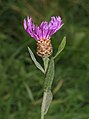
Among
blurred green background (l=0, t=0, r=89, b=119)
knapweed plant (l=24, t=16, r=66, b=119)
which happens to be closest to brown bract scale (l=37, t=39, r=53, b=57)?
knapweed plant (l=24, t=16, r=66, b=119)

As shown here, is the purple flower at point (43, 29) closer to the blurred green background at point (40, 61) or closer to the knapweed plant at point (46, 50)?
the knapweed plant at point (46, 50)

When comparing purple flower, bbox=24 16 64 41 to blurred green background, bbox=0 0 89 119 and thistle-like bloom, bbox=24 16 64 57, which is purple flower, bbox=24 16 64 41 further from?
blurred green background, bbox=0 0 89 119

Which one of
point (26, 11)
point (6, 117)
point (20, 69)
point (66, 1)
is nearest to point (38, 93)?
point (20, 69)

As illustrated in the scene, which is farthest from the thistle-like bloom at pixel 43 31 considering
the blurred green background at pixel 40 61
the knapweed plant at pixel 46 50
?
the blurred green background at pixel 40 61

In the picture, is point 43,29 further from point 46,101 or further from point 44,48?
point 46,101

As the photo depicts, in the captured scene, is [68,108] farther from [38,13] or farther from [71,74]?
[38,13]
